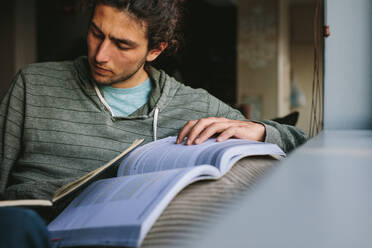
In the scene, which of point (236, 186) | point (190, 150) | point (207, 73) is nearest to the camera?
point (236, 186)

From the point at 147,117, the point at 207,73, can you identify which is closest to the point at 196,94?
the point at 147,117

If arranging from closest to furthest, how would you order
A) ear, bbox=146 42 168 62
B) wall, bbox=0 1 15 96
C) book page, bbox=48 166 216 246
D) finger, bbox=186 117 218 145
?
book page, bbox=48 166 216 246 → finger, bbox=186 117 218 145 → ear, bbox=146 42 168 62 → wall, bbox=0 1 15 96

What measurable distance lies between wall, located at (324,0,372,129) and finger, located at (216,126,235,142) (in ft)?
0.89

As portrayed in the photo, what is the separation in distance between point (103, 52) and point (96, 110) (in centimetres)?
17

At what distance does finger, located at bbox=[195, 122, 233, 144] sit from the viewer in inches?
35.5

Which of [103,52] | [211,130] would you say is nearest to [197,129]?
[211,130]

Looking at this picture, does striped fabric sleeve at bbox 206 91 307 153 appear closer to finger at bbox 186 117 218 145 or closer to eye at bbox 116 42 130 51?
finger at bbox 186 117 218 145

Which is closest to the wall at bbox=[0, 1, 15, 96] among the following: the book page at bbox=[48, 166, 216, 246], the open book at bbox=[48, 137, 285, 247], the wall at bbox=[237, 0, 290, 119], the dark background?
the dark background

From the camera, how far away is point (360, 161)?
1.61ft

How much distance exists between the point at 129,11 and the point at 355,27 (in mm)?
622

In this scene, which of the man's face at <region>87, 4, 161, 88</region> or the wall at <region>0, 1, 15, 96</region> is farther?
the wall at <region>0, 1, 15, 96</region>

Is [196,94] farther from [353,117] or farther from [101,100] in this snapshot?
[353,117]

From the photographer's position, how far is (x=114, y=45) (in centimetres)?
121

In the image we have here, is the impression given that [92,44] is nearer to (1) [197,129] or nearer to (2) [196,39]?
(1) [197,129]
